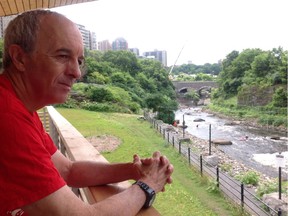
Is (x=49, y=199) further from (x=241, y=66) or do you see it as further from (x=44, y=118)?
(x=241, y=66)

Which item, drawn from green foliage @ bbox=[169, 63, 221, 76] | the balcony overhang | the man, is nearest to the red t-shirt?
the man

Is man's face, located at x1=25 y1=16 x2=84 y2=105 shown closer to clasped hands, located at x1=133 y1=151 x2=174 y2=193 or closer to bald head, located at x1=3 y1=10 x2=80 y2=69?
bald head, located at x1=3 y1=10 x2=80 y2=69

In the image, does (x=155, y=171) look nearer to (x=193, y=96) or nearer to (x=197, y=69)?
(x=193, y=96)

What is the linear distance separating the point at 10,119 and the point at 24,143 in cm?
7

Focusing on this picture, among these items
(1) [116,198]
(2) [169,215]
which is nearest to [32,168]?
(1) [116,198]

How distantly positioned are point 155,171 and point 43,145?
14.3 inches

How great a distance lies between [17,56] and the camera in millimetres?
837

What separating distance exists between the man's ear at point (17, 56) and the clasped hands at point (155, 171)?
0.45 metres

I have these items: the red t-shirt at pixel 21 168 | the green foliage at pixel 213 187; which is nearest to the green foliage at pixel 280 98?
the green foliage at pixel 213 187

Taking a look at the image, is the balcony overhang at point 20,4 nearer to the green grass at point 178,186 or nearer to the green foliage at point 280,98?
the green grass at point 178,186

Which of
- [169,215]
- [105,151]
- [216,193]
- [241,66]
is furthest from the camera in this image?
[241,66]

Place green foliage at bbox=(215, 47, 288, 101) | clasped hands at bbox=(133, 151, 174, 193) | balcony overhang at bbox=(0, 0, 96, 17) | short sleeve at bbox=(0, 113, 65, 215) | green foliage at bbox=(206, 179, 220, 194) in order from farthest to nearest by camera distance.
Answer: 1. green foliage at bbox=(215, 47, 288, 101)
2. green foliage at bbox=(206, 179, 220, 194)
3. balcony overhang at bbox=(0, 0, 96, 17)
4. clasped hands at bbox=(133, 151, 174, 193)
5. short sleeve at bbox=(0, 113, 65, 215)

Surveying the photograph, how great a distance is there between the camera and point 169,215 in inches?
230

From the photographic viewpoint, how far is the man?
2.18 feet
